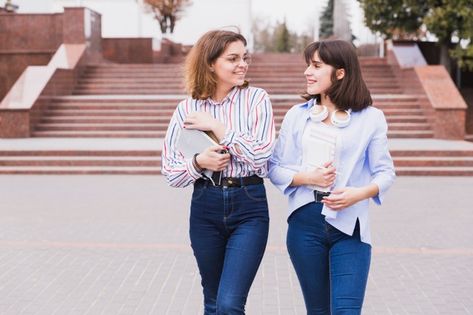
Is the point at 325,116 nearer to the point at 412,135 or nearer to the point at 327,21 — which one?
the point at 412,135

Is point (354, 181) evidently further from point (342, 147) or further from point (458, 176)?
point (458, 176)

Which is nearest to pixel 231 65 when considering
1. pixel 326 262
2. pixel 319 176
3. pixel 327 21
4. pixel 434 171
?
pixel 319 176

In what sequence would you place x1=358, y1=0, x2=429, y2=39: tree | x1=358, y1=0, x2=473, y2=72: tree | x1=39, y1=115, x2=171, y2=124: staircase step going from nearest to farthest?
x1=39, y1=115, x2=171, y2=124: staircase step < x1=358, y1=0, x2=473, y2=72: tree < x1=358, y1=0, x2=429, y2=39: tree

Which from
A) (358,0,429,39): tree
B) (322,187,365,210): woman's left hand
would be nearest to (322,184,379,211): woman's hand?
(322,187,365,210): woman's left hand

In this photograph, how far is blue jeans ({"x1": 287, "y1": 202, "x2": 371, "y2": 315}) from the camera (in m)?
3.07

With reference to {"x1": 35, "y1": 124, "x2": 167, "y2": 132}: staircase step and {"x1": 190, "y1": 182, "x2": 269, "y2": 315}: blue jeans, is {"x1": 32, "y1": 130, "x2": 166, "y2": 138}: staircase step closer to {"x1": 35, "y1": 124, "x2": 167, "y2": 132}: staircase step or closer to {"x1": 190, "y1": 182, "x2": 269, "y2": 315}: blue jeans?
{"x1": 35, "y1": 124, "x2": 167, "y2": 132}: staircase step

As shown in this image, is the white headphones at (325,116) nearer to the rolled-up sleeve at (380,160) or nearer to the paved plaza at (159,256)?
the rolled-up sleeve at (380,160)

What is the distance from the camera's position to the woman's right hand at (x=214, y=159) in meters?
3.08

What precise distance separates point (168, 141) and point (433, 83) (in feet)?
46.2

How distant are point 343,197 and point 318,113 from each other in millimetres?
402

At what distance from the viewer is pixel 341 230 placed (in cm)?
311

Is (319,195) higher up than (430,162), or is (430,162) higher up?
(319,195)

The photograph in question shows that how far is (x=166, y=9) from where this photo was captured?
104 feet

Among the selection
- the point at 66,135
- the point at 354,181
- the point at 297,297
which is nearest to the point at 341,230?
the point at 354,181
